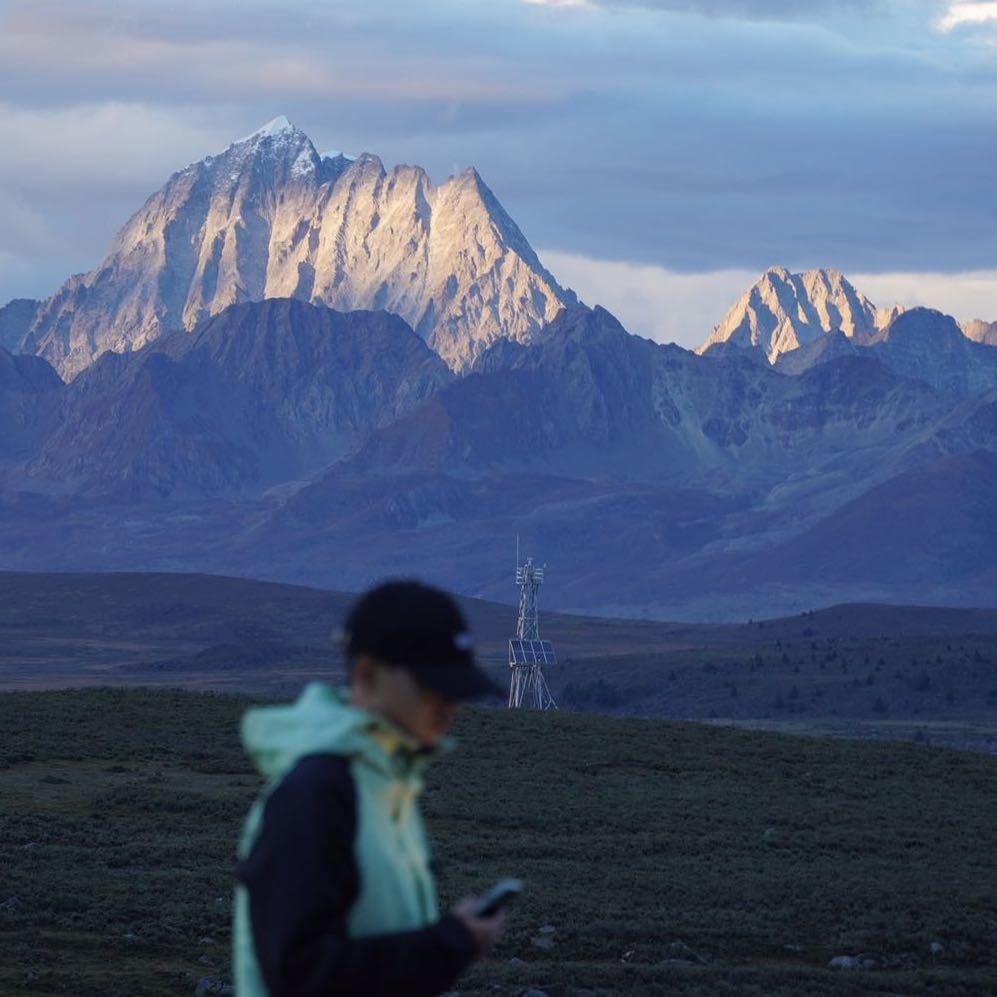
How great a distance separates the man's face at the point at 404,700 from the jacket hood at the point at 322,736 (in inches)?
1.5

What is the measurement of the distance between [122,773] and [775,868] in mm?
13255

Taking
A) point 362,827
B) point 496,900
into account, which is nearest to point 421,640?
→ point 362,827

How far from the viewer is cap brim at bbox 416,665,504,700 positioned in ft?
23.5

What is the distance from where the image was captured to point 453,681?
23.5 ft

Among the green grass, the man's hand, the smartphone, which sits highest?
the smartphone

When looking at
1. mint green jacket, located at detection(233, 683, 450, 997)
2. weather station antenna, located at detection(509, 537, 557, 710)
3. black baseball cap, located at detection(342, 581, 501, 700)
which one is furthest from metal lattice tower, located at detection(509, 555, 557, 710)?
black baseball cap, located at detection(342, 581, 501, 700)

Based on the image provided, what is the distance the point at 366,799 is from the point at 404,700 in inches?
13.7

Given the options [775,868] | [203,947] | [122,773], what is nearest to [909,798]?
[775,868]

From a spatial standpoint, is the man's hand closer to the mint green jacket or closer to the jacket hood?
the mint green jacket

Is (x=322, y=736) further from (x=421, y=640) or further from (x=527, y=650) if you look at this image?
(x=527, y=650)


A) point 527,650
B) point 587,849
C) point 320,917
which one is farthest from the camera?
point 527,650

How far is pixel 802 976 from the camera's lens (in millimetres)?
24938

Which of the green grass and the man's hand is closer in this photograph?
the man's hand

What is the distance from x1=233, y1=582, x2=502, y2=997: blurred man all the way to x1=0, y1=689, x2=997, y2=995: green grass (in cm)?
1559
